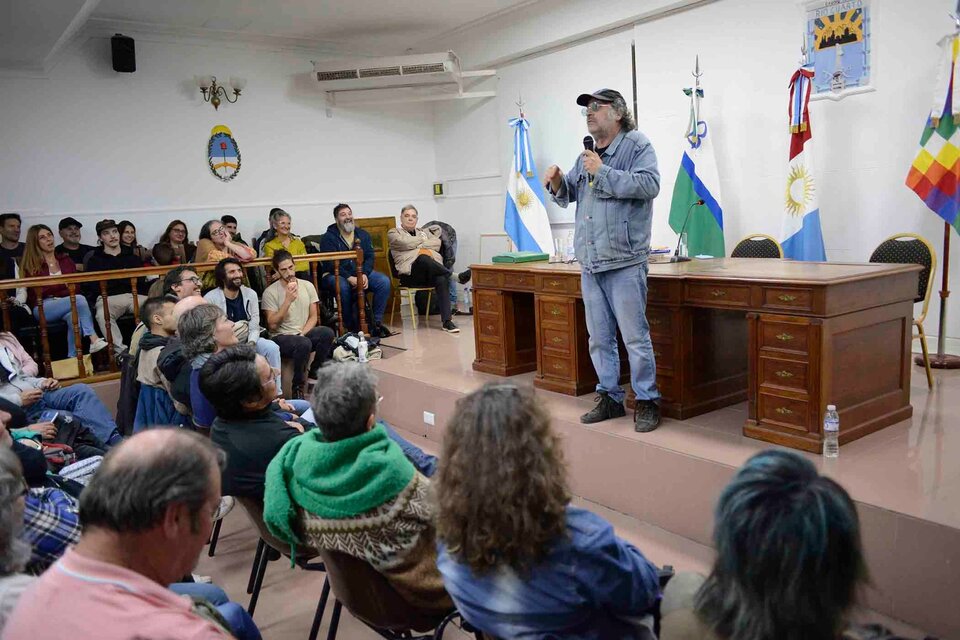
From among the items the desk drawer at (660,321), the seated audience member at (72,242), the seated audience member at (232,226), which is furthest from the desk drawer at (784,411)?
the seated audience member at (72,242)

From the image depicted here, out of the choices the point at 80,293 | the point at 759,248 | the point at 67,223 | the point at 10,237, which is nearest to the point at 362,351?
the point at 80,293

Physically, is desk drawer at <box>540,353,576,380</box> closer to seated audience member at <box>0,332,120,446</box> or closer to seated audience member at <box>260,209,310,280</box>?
seated audience member at <box>0,332,120,446</box>

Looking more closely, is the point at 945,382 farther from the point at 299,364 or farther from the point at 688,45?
the point at 299,364

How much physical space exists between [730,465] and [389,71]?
6241mm

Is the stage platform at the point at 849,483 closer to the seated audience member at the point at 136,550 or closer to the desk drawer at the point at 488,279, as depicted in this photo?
the desk drawer at the point at 488,279

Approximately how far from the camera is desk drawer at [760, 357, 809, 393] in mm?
3012

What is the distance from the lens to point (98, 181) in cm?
683

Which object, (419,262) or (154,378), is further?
(419,262)

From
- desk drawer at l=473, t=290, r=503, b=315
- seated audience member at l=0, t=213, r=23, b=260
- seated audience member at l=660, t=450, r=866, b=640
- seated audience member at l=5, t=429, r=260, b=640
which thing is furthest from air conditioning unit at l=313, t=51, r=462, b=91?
seated audience member at l=660, t=450, r=866, b=640

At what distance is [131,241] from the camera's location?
646 cm

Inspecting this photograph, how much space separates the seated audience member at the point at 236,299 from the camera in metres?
4.79

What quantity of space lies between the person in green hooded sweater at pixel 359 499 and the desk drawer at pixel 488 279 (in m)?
2.78

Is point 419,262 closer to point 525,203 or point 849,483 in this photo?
point 525,203

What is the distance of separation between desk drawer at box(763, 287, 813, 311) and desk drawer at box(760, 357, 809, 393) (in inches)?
8.9
